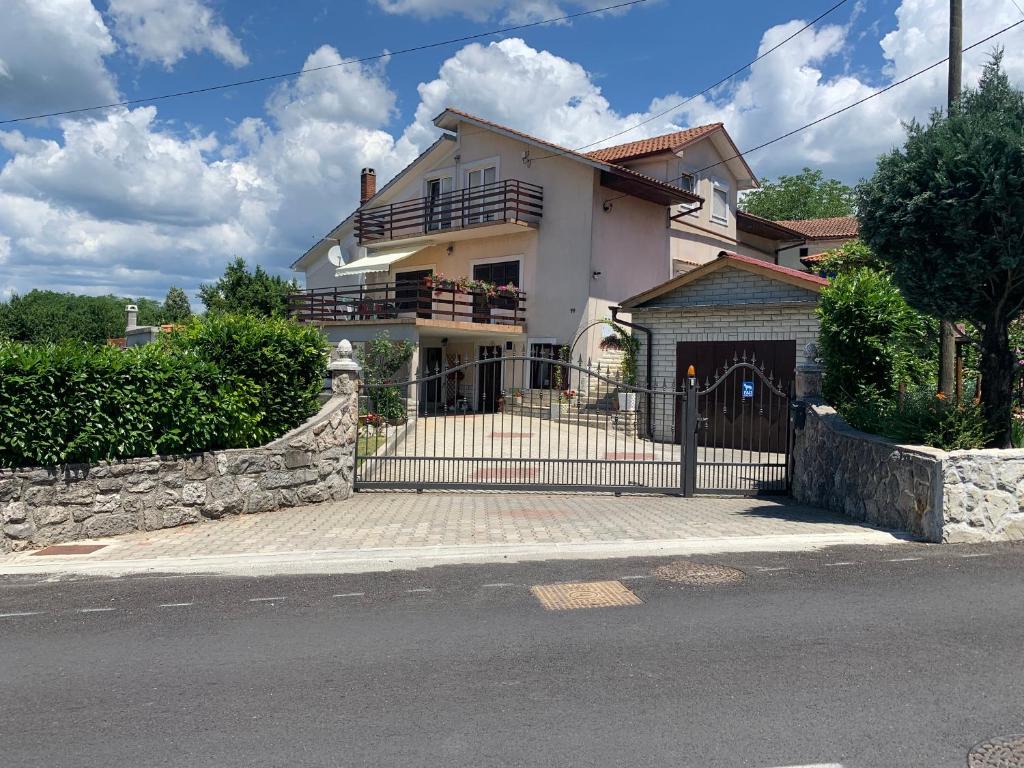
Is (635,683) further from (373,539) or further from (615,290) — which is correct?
(615,290)

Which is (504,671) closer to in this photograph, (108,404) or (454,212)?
(108,404)

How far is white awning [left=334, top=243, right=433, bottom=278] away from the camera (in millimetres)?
27517

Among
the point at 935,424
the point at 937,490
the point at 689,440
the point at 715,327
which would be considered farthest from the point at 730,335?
the point at 937,490

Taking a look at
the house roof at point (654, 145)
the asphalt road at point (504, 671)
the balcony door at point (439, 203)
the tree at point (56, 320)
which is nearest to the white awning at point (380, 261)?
the balcony door at point (439, 203)

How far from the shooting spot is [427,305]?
24.9 metres

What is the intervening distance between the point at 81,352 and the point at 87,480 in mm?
1375

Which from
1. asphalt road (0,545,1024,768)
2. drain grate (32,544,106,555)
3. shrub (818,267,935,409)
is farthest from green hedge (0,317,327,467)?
shrub (818,267,935,409)

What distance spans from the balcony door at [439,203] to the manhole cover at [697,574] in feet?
69.8

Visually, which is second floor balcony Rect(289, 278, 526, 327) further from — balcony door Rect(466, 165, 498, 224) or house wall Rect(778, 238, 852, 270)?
house wall Rect(778, 238, 852, 270)

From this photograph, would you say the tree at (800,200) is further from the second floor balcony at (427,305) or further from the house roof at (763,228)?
the second floor balcony at (427,305)

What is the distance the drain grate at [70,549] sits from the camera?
7.51m

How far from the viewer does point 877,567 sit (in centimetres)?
673

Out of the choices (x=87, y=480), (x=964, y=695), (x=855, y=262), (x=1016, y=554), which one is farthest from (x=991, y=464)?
(x=855, y=262)

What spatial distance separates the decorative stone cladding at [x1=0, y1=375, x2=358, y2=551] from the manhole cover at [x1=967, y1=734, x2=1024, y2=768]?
7.98m
